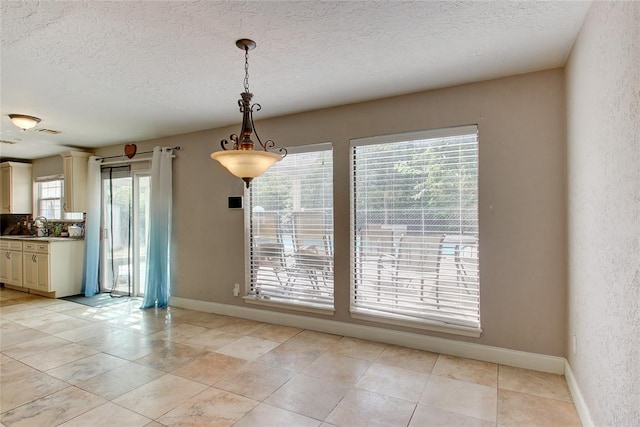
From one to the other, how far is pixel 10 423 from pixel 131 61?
2588 millimetres

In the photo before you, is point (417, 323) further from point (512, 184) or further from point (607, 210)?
point (607, 210)

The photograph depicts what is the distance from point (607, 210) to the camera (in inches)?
67.9

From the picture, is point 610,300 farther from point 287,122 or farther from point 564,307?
point 287,122

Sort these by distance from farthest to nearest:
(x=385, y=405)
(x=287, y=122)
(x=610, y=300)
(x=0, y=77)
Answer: (x=287, y=122), (x=0, y=77), (x=385, y=405), (x=610, y=300)

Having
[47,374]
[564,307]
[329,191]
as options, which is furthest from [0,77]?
[564,307]

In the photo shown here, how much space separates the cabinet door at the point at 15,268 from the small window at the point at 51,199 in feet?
2.90

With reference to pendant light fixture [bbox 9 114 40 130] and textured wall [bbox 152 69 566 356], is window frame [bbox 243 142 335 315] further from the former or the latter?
pendant light fixture [bbox 9 114 40 130]

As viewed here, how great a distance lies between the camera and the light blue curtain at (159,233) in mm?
4816

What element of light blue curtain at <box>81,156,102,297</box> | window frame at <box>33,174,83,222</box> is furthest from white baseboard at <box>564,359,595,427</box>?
window frame at <box>33,174,83,222</box>

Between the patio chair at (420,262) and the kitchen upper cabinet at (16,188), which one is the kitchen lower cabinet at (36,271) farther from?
the patio chair at (420,262)

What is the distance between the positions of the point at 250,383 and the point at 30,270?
17.2 ft

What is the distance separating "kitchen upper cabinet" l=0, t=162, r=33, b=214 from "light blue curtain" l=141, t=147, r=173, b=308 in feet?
12.9

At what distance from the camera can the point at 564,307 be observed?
2.72 m

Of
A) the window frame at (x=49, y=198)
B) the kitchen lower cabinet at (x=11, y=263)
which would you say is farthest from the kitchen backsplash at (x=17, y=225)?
the kitchen lower cabinet at (x=11, y=263)
